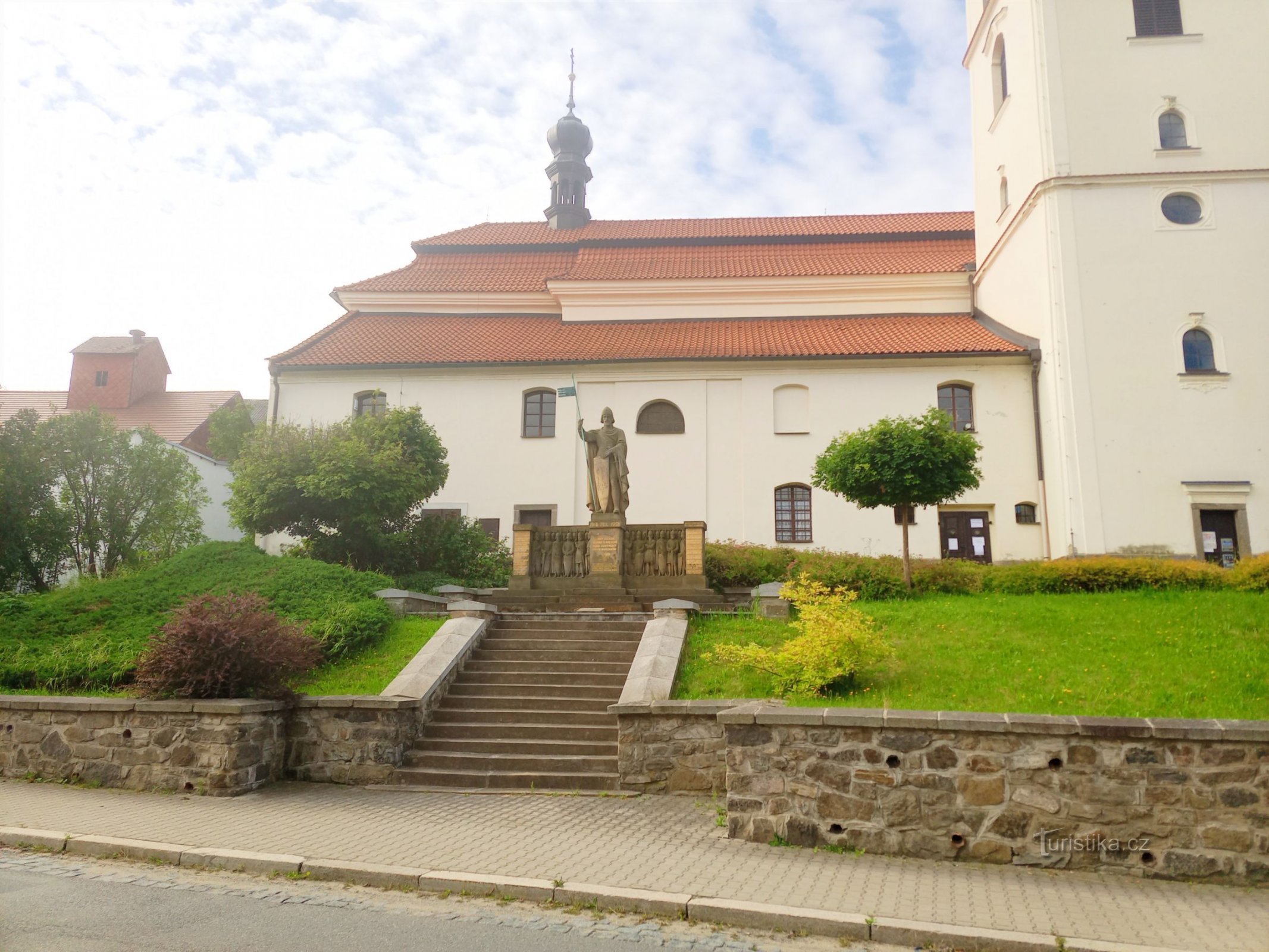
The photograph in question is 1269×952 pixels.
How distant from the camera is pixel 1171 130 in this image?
23.2 metres

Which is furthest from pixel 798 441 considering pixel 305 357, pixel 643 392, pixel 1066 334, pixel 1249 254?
pixel 305 357

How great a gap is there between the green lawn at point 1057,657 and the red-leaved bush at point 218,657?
4.57 meters

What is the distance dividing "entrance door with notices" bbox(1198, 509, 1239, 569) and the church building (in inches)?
1.8

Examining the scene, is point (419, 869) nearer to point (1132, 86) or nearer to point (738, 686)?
point (738, 686)

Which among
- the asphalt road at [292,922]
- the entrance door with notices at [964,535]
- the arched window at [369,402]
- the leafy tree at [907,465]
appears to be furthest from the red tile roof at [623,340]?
the asphalt road at [292,922]

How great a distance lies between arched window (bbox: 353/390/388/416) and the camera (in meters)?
26.5

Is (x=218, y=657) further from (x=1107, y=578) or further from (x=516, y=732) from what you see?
(x=1107, y=578)

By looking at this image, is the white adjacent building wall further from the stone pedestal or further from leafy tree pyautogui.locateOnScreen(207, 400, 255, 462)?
leafy tree pyautogui.locateOnScreen(207, 400, 255, 462)

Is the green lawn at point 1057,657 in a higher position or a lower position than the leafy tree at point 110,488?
lower

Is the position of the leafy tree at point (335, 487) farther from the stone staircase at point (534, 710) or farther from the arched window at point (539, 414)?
the stone staircase at point (534, 710)

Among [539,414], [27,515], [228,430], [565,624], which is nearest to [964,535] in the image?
[539,414]

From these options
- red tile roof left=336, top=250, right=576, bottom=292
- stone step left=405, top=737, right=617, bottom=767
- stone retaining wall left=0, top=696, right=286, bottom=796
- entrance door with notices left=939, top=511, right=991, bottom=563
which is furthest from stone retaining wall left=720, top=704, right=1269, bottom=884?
red tile roof left=336, top=250, right=576, bottom=292

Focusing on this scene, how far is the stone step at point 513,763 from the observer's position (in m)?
9.81

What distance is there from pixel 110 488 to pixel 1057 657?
21.1 metres
